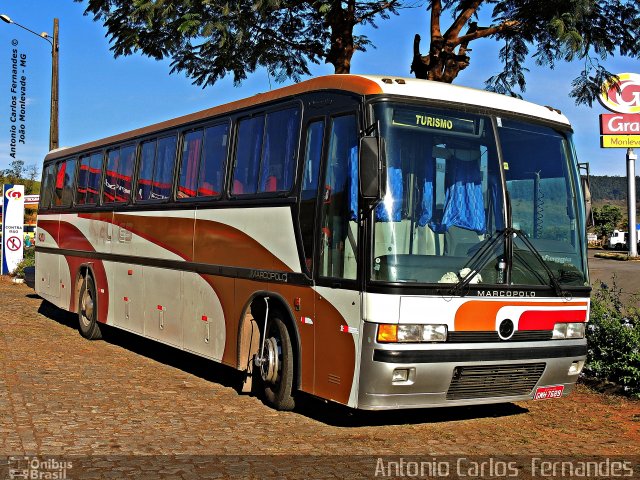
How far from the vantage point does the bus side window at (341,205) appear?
7418 millimetres

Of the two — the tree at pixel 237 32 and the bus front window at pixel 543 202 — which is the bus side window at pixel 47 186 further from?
the bus front window at pixel 543 202

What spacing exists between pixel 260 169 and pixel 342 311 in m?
2.39

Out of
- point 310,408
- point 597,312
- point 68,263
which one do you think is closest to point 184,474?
point 310,408

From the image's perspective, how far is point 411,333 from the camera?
23.4ft

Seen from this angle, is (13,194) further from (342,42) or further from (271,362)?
(271,362)

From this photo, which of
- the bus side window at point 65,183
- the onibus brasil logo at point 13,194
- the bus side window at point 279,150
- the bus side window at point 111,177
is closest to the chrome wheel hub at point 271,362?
the bus side window at point 279,150

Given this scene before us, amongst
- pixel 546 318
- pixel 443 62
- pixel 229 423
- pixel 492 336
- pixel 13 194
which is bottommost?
pixel 229 423

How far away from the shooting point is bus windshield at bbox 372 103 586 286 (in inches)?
282

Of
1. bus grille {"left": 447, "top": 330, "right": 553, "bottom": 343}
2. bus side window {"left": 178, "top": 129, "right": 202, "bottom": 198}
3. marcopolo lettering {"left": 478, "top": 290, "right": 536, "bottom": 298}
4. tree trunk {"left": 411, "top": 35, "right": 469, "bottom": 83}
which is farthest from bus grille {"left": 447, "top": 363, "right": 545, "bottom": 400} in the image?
tree trunk {"left": 411, "top": 35, "right": 469, "bottom": 83}

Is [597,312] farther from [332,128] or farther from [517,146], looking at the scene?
[332,128]

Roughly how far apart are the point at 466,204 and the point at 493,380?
1630 millimetres

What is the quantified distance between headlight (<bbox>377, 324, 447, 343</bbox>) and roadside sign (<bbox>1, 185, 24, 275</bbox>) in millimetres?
23627

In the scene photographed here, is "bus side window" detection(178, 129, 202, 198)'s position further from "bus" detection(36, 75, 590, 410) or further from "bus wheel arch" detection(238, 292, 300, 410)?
"bus wheel arch" detection(238, 292, 300, 410)

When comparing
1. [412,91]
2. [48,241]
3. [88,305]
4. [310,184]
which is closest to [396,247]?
[310,184]
